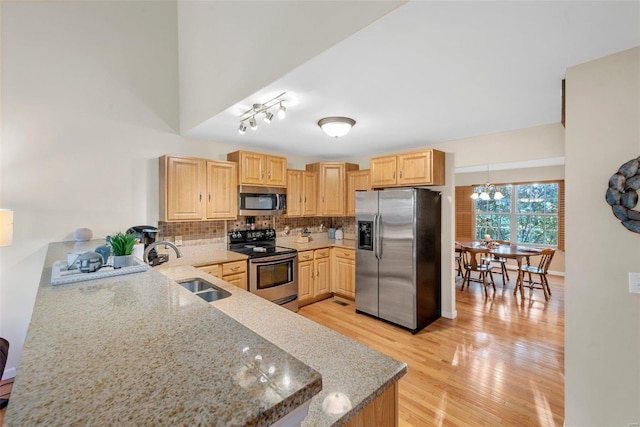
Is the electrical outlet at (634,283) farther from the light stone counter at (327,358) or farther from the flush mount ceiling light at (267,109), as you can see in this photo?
the flush mount ceiling light at (267,109)

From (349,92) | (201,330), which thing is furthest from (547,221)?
(201,330)

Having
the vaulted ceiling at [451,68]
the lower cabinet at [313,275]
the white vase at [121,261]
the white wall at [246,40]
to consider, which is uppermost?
the white wall at [246,40]

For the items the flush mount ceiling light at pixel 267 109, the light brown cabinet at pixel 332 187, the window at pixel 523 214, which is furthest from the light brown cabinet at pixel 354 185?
the window at pixel 523 214

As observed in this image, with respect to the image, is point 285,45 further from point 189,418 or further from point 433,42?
point 189,418

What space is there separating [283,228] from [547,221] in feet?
20.2

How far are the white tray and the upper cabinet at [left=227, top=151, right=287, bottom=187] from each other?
234 cm

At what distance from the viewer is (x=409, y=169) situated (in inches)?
148

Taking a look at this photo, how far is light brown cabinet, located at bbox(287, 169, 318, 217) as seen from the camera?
4.44 meters

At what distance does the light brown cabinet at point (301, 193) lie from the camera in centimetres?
444

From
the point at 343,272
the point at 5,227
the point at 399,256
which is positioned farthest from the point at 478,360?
the point at 5,227

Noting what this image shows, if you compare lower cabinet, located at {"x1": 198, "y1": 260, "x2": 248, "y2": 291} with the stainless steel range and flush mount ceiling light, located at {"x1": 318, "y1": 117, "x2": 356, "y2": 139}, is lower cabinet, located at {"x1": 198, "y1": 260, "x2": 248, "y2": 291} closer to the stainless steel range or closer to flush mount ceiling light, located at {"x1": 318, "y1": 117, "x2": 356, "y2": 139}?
the stainless steel range

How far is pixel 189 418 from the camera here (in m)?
0.44

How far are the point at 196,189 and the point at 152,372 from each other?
3.12 m

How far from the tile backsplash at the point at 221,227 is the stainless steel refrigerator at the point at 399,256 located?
134cm
